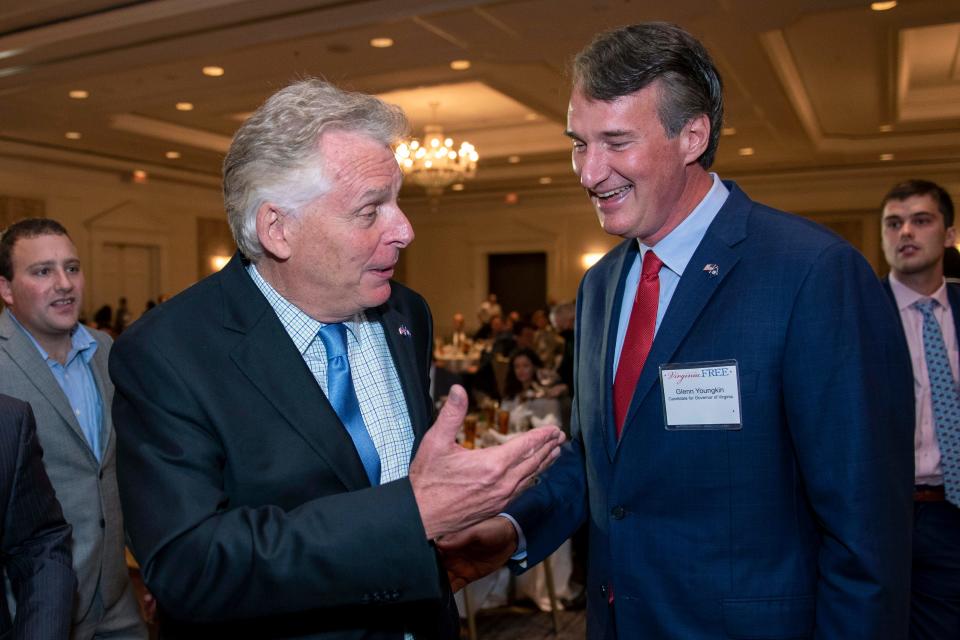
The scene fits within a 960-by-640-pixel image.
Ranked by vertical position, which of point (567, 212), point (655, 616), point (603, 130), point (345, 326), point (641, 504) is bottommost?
point (655, 616)

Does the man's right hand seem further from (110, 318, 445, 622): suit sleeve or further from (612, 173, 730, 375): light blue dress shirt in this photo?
(612, 173, 730, 375): light blue dress shirt

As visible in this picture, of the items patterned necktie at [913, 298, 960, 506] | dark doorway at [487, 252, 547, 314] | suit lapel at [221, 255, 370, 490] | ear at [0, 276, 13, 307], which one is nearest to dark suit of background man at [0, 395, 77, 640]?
suit lapel at [221, 255, 370, 490]

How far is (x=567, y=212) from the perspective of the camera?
16.4 m

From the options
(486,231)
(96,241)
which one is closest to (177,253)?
(96,241)

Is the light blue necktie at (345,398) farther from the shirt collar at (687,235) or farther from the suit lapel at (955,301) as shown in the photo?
the suit lapel at (955,301)

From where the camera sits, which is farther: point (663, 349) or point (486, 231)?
point (486, 231)

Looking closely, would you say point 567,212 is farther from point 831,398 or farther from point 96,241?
point 831,398

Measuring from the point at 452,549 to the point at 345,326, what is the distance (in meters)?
0.53

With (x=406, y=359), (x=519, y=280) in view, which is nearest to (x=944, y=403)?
(x=406, y=359)

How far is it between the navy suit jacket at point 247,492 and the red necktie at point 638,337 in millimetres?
536

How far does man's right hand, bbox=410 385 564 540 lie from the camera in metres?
1.15

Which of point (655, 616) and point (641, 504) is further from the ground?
point (641, 504)

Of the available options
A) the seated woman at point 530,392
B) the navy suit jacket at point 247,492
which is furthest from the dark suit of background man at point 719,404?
the seated woman at point 530,392

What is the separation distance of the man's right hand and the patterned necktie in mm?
2155
